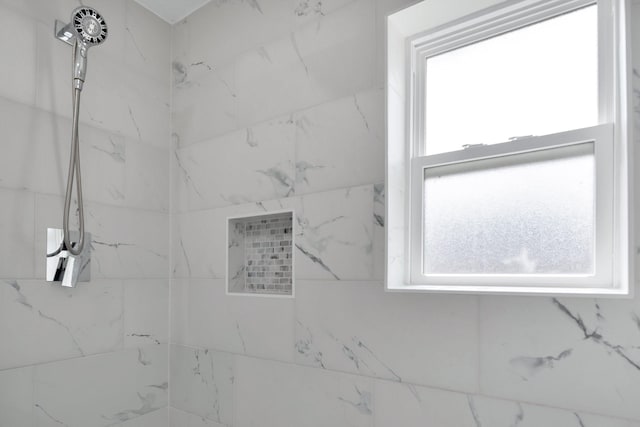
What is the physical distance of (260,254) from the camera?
1.73 metres

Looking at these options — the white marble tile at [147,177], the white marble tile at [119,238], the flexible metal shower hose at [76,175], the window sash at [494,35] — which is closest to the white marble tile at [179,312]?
the white marble tile at [119,238]

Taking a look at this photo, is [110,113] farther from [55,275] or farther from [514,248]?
[514,248]

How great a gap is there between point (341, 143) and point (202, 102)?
821mm

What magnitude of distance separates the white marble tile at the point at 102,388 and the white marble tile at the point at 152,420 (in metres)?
0.02

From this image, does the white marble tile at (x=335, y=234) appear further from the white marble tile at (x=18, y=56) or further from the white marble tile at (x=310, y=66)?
the white marble tile at (x=18, y=56)

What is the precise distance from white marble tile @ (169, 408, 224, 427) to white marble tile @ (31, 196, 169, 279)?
0.63m

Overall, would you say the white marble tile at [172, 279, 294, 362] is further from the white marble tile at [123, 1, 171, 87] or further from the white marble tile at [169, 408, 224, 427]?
the white marble tile at [123, 1, 171, 87]

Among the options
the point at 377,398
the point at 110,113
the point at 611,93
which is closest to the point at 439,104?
the point at 611,93

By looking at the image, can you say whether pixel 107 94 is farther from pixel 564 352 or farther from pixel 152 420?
pixel 564 352

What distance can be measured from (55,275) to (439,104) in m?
1.51

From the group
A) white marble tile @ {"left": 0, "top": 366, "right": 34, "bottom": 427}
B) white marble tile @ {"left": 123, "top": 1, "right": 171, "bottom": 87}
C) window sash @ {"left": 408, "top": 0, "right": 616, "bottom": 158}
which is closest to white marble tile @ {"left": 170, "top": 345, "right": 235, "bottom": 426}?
white marble tile @ {"left": 0, "top": 366, "right": 34, "bottom": 427}

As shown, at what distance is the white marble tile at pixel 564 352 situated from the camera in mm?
912

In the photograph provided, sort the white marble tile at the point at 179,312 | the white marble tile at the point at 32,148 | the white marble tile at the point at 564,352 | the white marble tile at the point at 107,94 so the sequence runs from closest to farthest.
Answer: the white marble tile at the point at 564,352
the white marble tile at the point at 32,148
the white marble tile at the point at 107,94
the white marble tile at the point at 179,312

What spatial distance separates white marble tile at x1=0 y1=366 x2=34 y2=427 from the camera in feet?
4.33
